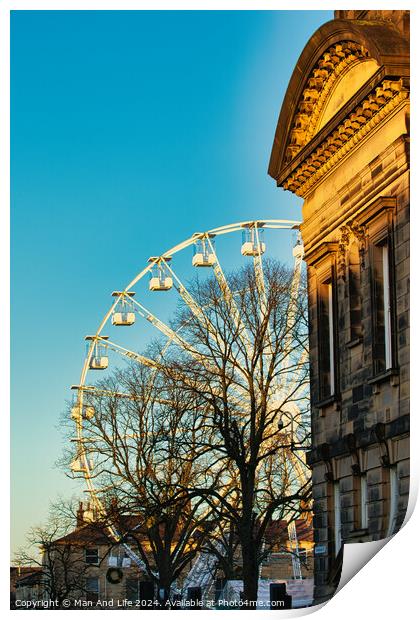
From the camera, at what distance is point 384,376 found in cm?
2205

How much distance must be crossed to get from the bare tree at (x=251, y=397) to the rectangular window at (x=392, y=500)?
1383 cm

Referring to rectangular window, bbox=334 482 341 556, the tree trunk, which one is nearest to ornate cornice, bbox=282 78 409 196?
rectangular window, bbox=334 482 341 556

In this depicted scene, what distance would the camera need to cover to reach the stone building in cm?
2148

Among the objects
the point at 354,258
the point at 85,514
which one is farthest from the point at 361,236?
the point at 85,514

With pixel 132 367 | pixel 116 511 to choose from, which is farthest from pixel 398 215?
pixel 132 367

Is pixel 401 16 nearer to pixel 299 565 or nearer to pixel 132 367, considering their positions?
pixel 299 565

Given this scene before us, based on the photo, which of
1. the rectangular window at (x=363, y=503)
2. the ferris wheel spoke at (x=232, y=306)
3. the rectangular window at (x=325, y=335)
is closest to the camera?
the rectangular window at (x=363, y=503)

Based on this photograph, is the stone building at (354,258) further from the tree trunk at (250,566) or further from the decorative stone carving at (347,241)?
the tree trunk at (250,566)

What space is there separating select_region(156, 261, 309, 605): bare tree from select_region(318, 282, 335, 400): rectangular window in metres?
9.31

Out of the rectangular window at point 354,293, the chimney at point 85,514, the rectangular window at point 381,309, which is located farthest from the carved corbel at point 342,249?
the chimney at point 85,514

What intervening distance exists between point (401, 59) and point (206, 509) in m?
22.2

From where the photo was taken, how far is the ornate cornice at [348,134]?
21.6m

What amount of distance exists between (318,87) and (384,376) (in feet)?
20.2

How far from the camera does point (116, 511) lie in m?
39.7
